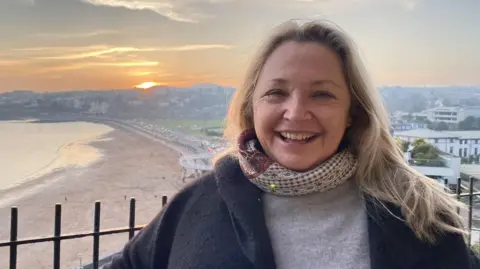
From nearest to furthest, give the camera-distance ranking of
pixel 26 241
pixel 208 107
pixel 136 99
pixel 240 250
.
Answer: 1. pixel 240 250
2. pixel 26 241
3. pixel 208 107
4. pixel 136 99

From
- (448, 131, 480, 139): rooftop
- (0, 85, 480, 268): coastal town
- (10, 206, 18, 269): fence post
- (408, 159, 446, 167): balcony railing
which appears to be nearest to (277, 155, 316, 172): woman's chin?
(10, 206, 18, 269): fence post

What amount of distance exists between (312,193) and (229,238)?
6.7 inches

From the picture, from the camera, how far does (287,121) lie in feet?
2.48

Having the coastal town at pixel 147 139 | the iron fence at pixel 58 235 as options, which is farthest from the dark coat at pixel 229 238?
the coastal town at pixel 147 139

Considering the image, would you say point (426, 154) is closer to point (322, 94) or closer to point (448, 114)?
point (448, 114)

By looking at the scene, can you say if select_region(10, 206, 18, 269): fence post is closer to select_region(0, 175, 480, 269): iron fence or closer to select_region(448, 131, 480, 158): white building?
select_region(0, 175, 480, 269): iron fence

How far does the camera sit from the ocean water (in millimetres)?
2193

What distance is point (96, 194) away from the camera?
7.76 ft

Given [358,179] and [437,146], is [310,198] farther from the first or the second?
[437,146]

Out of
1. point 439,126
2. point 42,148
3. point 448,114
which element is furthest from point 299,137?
point 448,114

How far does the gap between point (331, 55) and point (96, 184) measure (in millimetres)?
1962

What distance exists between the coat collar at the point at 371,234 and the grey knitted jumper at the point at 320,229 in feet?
0.07

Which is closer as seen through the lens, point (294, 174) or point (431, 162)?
point (294, 174)

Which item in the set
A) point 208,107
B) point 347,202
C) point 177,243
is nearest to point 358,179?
point 347,202
